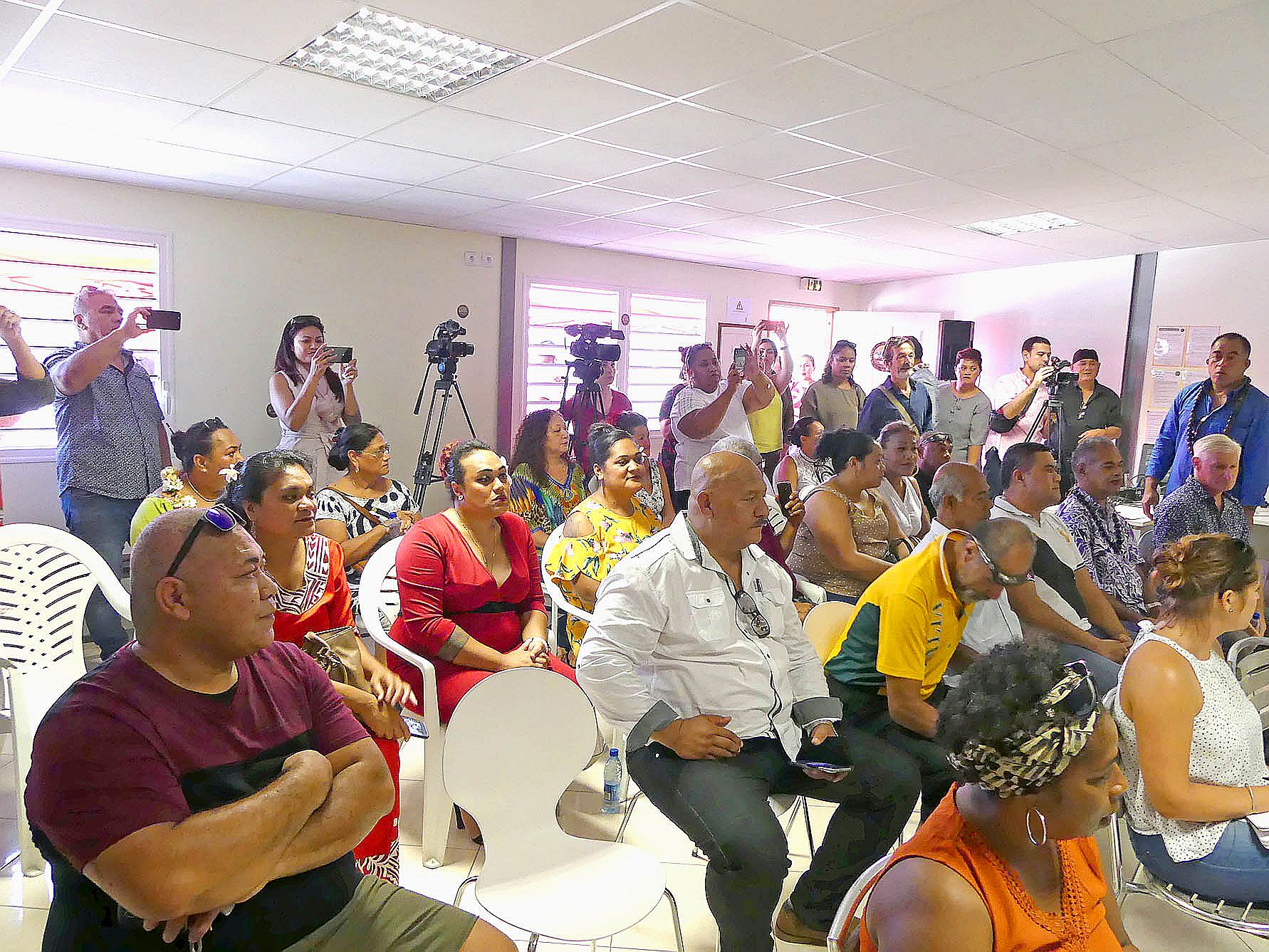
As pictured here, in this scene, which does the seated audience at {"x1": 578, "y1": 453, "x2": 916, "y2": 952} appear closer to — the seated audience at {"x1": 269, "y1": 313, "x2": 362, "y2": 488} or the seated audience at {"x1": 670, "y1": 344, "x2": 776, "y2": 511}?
the seated audience at {"x1": 670, "y1": 344, "x2": 776, "y2": 511}

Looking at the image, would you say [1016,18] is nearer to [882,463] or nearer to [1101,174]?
[882,463]

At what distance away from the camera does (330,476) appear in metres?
5.64

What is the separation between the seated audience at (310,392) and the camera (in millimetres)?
4883

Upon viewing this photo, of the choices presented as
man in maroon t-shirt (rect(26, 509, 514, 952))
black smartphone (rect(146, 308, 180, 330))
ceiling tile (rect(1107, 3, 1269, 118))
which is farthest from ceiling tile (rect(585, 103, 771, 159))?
man in maroon t-shirt (rect(26, 509, 514, 952))

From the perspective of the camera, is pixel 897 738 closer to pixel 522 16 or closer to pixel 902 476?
pixel 902 476

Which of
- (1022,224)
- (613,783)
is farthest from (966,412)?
(613,783)

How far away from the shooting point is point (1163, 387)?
277 inches

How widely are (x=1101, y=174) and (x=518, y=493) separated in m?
3.36

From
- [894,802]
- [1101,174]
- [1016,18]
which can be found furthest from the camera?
[1101,174]

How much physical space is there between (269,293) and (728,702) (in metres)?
4.69

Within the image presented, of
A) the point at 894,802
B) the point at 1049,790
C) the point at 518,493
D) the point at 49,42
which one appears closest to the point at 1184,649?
the point at 894,802

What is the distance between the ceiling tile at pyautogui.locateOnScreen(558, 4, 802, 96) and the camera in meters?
2.55

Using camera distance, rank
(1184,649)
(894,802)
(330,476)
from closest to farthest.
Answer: (1184,649) → (894,802) → (330,476)

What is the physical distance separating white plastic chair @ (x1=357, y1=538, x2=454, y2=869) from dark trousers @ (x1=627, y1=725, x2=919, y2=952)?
0.75 meters
